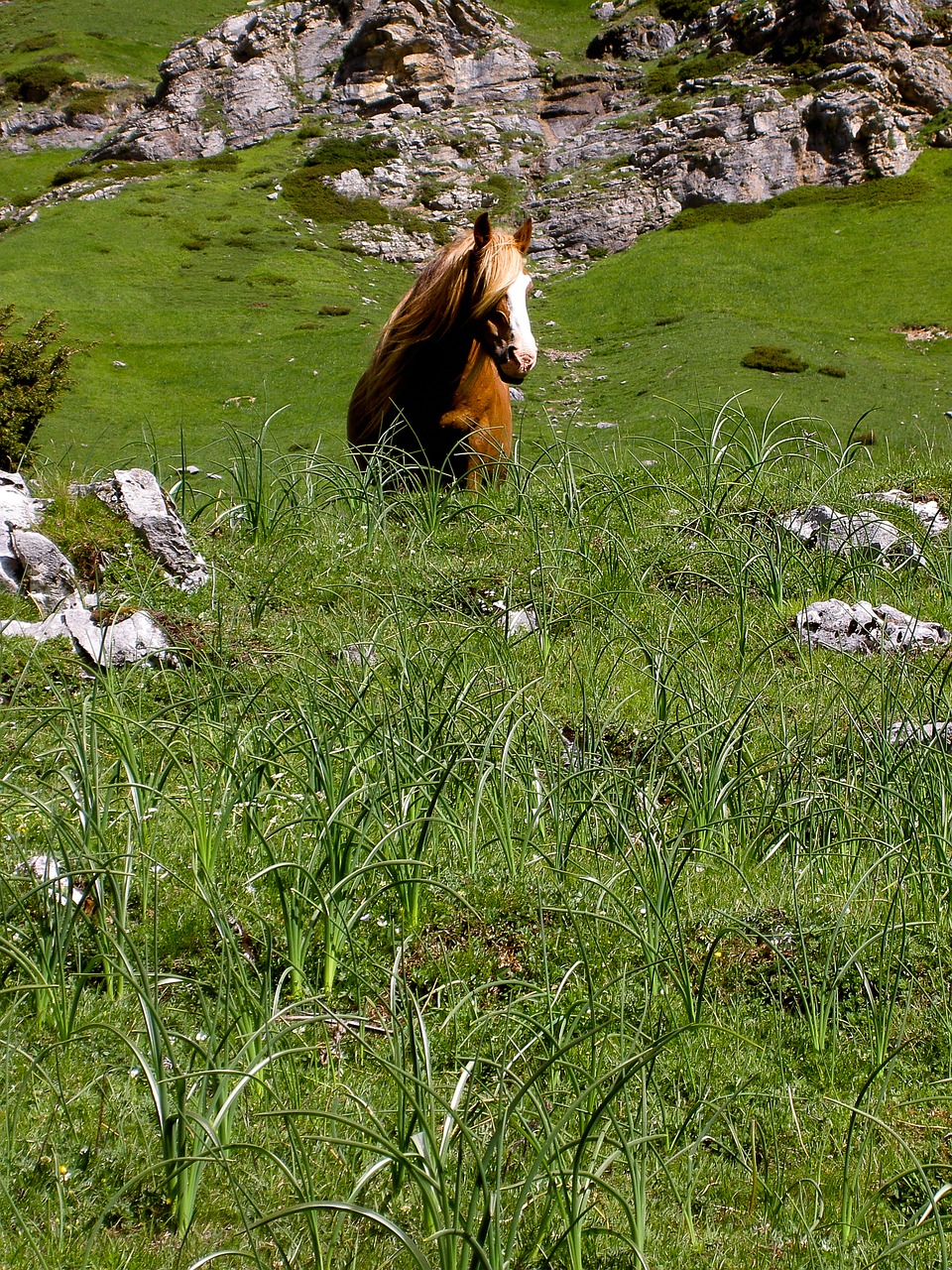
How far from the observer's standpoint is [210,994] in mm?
2633

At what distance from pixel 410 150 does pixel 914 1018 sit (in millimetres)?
44149

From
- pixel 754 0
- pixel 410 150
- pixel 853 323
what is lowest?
pixel 853 323

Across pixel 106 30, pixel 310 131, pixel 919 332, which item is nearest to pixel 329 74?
pixel 310 131

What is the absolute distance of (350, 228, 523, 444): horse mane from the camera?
6.24 m

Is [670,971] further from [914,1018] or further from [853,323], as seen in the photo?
[853,323]

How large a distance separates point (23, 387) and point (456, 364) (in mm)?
6409

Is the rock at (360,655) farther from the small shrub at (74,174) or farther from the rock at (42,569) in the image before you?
the small shrub at (74,174)

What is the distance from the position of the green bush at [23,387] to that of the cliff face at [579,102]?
933 inches

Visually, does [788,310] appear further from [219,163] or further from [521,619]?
[219,163]

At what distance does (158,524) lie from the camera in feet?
18.0

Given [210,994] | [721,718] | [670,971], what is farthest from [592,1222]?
[721,718]

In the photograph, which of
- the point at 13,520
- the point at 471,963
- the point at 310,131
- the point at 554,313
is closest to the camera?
the point at 471,963

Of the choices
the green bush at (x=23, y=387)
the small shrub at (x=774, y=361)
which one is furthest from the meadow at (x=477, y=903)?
the small shrub at (x=774, y=361)

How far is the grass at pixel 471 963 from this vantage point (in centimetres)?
192
